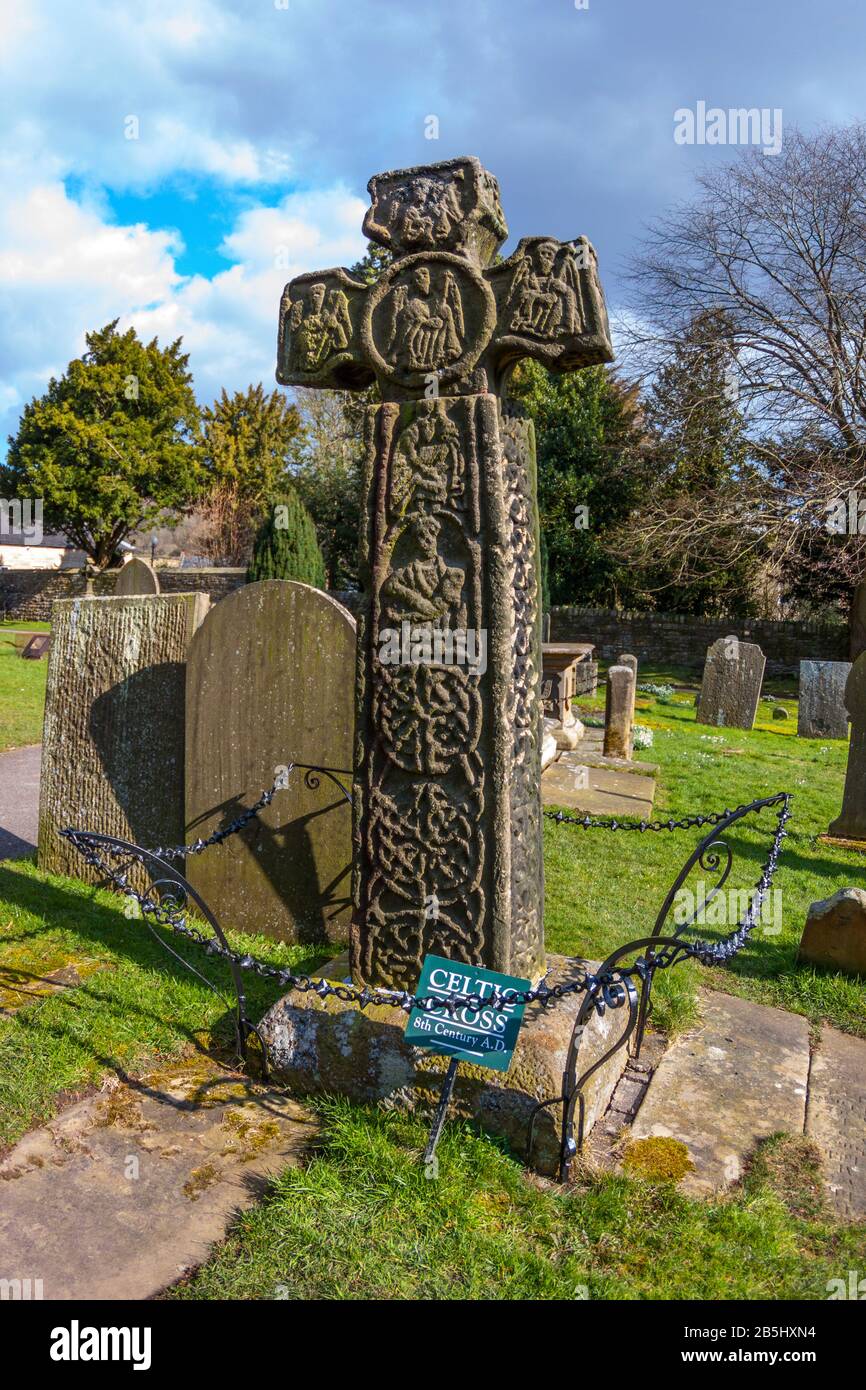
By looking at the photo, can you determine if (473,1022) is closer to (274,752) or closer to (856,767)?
(274,752)

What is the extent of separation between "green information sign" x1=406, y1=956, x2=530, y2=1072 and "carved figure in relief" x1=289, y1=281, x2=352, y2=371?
7.55ft

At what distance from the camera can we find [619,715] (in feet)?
35.0

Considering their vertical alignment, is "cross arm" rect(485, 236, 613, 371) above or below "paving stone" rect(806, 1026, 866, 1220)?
above

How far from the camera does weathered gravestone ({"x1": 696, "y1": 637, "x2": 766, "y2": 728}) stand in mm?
14969

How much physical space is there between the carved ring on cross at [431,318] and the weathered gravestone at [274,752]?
1.70m

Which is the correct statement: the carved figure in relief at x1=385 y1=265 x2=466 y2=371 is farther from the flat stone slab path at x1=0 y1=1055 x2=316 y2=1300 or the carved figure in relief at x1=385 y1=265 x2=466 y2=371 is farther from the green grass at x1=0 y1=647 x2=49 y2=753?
the green grass at x1=0 y1=647 x2=49 y2=753

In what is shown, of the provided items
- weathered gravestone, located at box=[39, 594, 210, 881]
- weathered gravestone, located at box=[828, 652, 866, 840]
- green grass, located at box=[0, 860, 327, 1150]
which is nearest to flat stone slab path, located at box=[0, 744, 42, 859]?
weathered gravestone, located at box=[39, 594, 210, 881]

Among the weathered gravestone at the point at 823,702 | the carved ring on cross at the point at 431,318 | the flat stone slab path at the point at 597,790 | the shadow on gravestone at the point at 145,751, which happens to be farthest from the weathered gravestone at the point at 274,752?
the weathered gravestone at the point at 823,702

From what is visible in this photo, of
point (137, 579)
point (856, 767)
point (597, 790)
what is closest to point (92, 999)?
point (597, 790)

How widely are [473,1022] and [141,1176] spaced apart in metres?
1.16

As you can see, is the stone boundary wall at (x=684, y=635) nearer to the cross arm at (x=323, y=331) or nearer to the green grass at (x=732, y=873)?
the green grass at (x=732, y=873)

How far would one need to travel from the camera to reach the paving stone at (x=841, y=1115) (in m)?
2.94

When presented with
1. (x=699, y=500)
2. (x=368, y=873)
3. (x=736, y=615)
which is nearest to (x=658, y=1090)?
(x=368, y=873)
